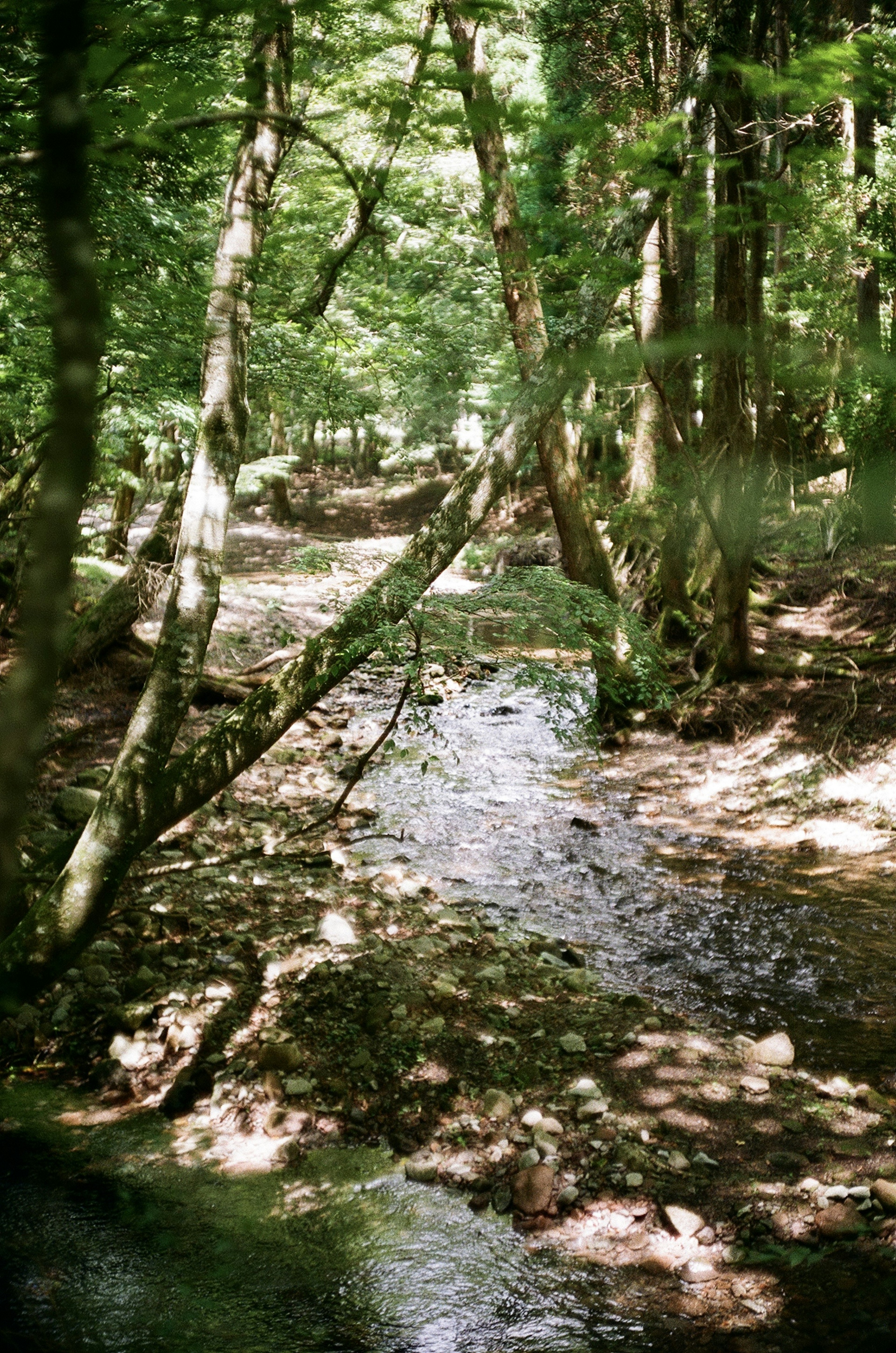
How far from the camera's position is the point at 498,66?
1866cm

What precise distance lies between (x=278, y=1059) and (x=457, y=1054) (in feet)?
2.84

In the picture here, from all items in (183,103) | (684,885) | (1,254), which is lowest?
(684,885)

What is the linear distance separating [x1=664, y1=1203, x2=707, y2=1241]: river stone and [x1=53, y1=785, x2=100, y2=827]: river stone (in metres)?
4.66

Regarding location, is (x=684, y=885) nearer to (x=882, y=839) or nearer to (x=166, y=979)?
(x=882, y=839)

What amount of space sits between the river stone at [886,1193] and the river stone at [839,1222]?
9 cm

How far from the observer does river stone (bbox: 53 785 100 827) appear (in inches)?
257

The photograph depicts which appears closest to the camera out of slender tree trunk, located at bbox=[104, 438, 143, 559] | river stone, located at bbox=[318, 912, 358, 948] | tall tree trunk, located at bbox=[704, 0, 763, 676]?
river stone, located at bbox=[318, 912, 358, 948]

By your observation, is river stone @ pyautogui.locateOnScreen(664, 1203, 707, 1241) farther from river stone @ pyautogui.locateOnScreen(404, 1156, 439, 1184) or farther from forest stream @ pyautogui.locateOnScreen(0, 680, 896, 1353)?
river stone @ pyautogui.locateOnScreen(404, 1156, 439, 1184)

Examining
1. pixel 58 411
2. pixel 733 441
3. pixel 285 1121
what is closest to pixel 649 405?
pixel 733 441

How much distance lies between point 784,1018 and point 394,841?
3.53 m

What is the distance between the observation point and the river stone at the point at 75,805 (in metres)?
6.52

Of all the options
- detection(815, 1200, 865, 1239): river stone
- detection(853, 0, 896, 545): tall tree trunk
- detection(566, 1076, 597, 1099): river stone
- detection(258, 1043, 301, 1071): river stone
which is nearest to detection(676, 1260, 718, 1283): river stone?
detection(815, 1200, 865, 1239): river stone

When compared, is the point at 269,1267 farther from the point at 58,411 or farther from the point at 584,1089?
the point at 58,411

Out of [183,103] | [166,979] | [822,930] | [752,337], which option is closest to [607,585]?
[752,337]
